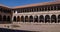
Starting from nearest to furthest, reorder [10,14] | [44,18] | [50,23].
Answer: [50,23] → [44,18] → [10,14]

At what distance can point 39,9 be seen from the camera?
42219 mm

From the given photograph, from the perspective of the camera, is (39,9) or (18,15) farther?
(18,15)

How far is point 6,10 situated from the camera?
4762 centimetres

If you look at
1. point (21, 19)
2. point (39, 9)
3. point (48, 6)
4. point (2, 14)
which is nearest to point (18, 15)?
point (21, 19)

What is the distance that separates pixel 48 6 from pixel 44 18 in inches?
141

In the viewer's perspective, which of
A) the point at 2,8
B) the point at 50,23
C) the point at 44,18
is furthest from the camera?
the point at 2,8

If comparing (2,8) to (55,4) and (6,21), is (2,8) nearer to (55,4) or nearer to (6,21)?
(6,21)

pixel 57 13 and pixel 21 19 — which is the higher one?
pixel 57 13

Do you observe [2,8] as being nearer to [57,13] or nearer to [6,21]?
[6,21]

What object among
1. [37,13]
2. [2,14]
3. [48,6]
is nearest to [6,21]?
[2,14]

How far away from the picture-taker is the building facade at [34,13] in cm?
3897

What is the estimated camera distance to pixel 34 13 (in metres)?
42.6

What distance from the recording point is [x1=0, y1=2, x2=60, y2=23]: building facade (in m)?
39.0

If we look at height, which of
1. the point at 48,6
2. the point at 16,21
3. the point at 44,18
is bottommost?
the point at 16,21
